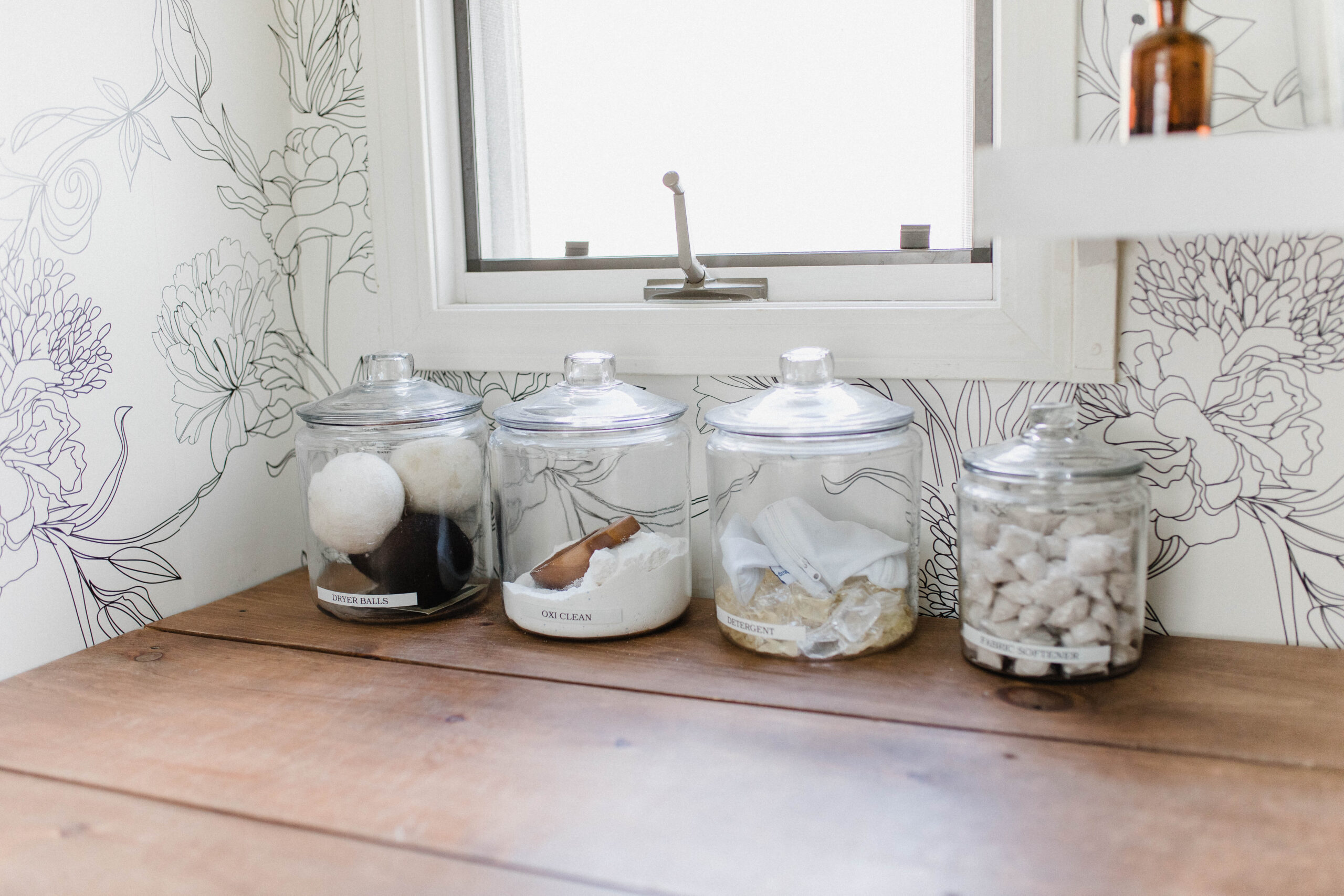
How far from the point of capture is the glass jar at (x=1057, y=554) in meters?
0.82

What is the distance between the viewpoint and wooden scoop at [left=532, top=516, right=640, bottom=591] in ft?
3.23

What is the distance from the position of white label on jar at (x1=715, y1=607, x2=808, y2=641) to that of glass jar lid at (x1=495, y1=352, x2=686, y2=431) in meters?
0.21

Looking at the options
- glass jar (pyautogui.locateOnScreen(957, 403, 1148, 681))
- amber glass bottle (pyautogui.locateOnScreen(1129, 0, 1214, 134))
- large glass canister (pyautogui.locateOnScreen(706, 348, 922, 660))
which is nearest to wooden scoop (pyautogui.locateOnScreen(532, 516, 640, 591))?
large glass canister (pyautogui.locateOnScreen(706, 348, 922, 660))

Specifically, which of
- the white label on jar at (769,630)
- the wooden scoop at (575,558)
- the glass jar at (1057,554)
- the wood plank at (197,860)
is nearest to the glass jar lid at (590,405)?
the wooden scoop at (575,558)

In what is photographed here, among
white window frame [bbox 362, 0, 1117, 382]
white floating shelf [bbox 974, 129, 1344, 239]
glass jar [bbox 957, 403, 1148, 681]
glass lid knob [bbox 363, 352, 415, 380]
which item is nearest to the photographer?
white floating shelf [bbox 974, 129, 1344, 239]

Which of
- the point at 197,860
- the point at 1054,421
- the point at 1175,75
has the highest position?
the point at 1175,75

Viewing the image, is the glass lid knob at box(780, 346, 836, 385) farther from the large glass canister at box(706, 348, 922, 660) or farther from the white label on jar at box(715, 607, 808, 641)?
the white label on jar at box(715, 607, 808, 641)

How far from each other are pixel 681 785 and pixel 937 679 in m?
0.28

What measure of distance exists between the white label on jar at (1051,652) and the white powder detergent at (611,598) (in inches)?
12.5

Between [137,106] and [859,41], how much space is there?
0.76 m

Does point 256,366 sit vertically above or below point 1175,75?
below

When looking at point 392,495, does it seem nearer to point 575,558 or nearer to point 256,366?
point 575,558

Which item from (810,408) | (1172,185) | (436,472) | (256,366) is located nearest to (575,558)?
(436,472)

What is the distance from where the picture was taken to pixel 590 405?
99 cm
